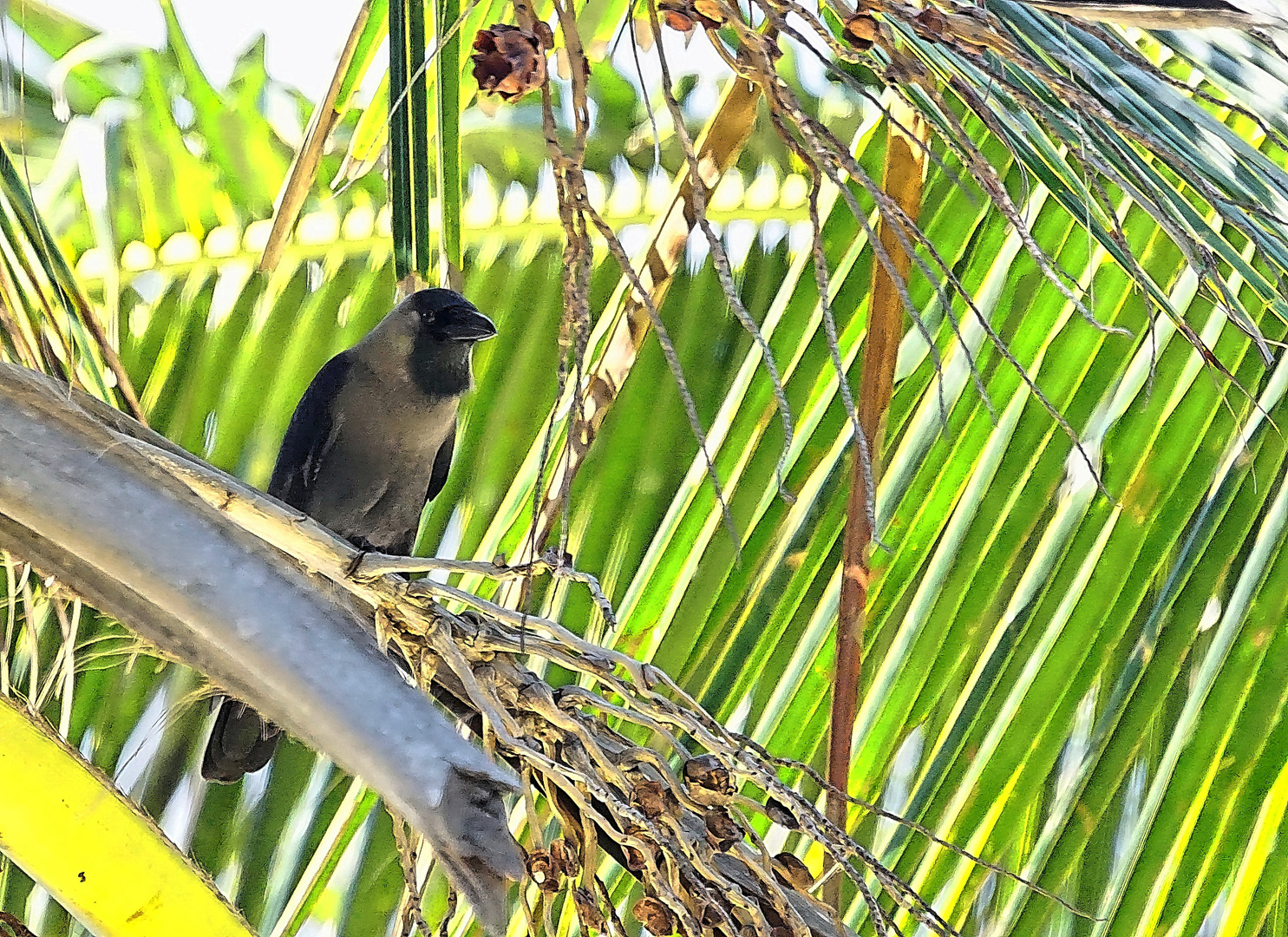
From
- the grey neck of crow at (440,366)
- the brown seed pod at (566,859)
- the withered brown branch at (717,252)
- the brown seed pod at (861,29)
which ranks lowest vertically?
the grey neck of crow at (440,366)

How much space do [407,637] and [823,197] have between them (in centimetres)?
101

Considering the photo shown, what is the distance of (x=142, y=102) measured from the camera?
5.62ft

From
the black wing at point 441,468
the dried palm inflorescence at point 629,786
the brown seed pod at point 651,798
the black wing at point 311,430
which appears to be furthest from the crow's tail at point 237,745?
the black wing at point 441,468

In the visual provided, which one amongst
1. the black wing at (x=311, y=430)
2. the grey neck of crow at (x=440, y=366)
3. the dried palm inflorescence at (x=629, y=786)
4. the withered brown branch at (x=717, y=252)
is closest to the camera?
the withered brown branch at (x=717, y=252)

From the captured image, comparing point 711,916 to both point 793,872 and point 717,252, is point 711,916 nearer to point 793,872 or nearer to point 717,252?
point 793,872

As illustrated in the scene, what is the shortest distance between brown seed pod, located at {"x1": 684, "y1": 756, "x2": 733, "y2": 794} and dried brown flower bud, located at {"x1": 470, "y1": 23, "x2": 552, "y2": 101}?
423 millimetres

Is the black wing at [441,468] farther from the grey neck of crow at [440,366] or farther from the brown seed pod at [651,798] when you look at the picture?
the brown seed pod at [651,798]

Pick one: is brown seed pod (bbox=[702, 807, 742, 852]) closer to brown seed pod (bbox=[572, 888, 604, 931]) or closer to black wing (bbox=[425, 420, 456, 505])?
brown seed pod (bbox=[572, 888, 604, 931])

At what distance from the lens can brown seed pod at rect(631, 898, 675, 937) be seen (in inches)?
32.9

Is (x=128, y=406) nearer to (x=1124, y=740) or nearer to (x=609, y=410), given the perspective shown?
(x=609, y=410)

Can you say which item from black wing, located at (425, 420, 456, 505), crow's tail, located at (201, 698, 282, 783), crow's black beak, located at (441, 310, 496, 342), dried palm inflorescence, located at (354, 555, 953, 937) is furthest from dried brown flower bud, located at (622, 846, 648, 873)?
black wing, located at (425, 420, 456, 505)

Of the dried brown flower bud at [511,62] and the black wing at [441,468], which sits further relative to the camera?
the black wing at [441,468]

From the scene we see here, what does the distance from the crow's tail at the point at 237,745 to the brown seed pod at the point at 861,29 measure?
1.08 metres

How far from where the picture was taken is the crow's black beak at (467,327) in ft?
6.02
